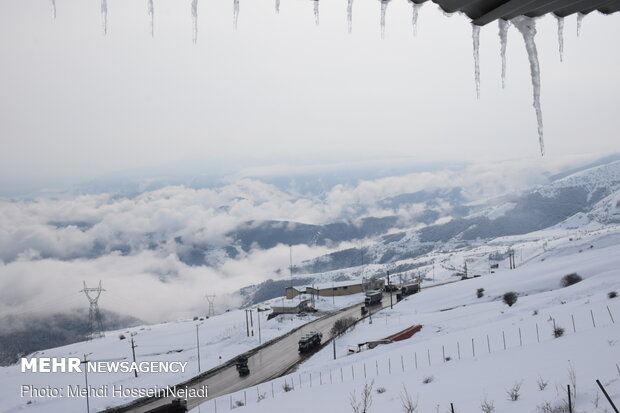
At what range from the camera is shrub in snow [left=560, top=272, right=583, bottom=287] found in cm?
6266

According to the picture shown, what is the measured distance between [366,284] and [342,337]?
5838 cm

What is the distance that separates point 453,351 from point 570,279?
1722 inches

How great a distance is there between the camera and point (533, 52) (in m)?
6.34

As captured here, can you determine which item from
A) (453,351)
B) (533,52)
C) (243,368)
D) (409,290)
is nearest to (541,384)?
(533,52)

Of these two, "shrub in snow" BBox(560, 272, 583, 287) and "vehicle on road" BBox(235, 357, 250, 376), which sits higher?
"shrub in snow" BBox(560, 272, 583, 287)

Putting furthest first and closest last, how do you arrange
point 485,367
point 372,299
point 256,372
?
point 372,299 < point 256,372 < point 485,367

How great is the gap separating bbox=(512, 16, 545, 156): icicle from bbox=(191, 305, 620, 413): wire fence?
22.3m

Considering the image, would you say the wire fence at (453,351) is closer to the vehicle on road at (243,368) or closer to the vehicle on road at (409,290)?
the vehicle on road at (243,368)

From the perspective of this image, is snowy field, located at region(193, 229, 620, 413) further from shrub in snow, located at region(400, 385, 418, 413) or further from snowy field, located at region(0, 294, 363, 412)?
snowy field, located at region(0, 294, 363, 412)

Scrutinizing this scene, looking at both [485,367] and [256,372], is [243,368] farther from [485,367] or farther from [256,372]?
[485,367]

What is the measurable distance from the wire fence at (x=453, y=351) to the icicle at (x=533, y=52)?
22283 mm

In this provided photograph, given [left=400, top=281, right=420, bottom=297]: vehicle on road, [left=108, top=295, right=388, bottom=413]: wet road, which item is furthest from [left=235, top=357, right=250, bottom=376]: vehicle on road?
[left=400, top=281, right=420, bottom=297]: vehicle on road

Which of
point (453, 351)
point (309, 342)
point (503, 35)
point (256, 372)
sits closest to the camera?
point (503, 35)

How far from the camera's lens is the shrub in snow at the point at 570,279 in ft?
206
